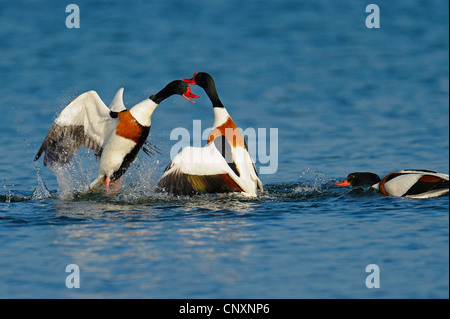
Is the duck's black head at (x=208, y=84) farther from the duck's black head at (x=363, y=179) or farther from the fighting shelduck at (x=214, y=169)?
the duck's black head at (x=363, y=179)

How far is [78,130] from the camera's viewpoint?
33.2 feet

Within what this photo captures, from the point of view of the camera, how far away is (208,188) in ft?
28.1

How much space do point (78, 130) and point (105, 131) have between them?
369 millimetres

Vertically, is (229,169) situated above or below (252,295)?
above

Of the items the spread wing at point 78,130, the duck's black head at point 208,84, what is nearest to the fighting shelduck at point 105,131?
the spread wing at point 78,130

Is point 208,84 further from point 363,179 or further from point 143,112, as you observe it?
point 363,179

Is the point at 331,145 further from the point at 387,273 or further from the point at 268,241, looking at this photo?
the point at 387,273

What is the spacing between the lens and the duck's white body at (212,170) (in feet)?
27.6

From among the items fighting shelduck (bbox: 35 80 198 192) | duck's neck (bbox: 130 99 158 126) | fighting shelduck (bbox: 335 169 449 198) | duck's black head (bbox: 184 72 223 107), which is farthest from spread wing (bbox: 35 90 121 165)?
fighting shelduck (bbox: 335 169 449 198)

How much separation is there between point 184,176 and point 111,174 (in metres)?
1.87

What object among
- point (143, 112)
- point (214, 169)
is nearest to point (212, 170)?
point (214, 169)

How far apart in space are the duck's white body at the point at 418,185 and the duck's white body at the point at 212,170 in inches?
61.8
